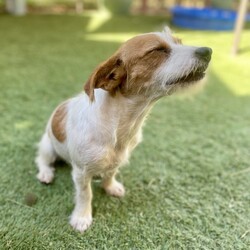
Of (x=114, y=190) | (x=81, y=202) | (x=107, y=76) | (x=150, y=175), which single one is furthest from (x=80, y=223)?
(x=107, y=76)

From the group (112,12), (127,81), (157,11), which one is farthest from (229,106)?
(157,11)

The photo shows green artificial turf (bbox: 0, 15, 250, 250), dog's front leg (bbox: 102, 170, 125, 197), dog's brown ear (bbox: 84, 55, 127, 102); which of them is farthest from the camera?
dog's front leg (bbox: 102, 170, 125, 197)

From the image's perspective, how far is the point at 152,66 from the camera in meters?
1.55

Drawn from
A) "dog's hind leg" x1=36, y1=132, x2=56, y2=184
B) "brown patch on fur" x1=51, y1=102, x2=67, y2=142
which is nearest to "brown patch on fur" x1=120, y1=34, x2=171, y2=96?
"brown patch on fur" x1=51, y1=102, x2=67, y2=142

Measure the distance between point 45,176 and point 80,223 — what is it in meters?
0.45

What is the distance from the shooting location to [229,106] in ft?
10.9

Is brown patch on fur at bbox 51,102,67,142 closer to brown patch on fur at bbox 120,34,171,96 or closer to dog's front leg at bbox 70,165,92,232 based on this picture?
dog's front leg at bbox 70,165,92,232

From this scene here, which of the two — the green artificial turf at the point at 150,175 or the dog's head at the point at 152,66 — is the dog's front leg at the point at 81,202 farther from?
the dog's head at the point at 152,66

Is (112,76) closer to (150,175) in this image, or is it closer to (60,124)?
(60,124)

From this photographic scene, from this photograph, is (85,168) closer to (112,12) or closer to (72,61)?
(72,61)

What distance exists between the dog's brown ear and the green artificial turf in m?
0.76

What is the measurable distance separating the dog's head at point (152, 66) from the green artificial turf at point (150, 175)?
76cm

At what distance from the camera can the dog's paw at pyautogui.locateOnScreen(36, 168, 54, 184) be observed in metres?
2.17

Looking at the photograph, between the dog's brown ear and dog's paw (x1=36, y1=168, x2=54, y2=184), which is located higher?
the dog's brown ear
